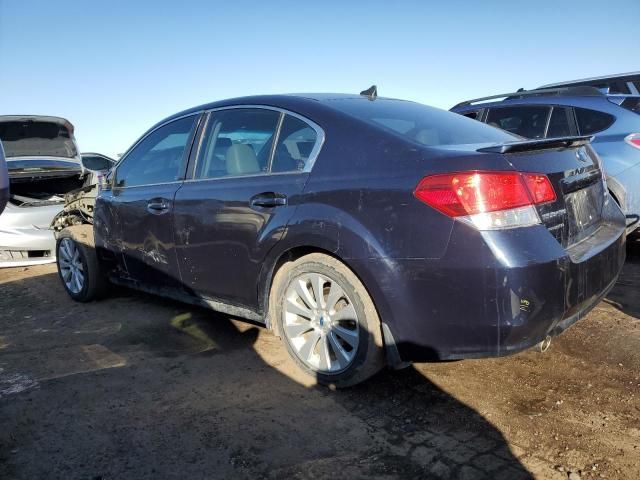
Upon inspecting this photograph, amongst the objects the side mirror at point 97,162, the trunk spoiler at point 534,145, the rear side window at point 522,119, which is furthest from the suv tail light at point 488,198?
the side mirror at point 97,162

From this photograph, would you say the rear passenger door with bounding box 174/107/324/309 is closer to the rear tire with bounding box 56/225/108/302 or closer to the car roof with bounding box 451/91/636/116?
the rear tire with bounding box 56/225/108/302

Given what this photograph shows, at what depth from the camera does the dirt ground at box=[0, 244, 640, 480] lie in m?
2.25

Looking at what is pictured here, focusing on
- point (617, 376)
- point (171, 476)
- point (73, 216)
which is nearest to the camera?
point (171, 476)

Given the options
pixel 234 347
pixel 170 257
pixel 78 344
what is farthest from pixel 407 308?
pixel 78 344

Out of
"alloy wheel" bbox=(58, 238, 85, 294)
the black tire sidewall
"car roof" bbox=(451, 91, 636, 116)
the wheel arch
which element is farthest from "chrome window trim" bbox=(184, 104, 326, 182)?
"car roof" bbox=(451, 91, 636, 116)

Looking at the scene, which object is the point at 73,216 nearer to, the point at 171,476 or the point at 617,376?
the point at 171,476

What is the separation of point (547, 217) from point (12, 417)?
2.86 meters

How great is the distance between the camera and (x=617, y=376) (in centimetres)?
295

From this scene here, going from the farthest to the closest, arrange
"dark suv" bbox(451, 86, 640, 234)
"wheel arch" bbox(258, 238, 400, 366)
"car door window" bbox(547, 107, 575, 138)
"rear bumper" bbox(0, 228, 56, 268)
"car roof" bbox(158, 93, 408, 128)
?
"rear bumper" bbox(0, 228, 56, 268)
"car door window" bbox(547, 107, 575, 138)
"dark suv" bbox(451, 86, 640, 234)
"car roof" bbox(158, 93, 408, 128)
"wheel arch" bbox(258, 238, 400, 366)

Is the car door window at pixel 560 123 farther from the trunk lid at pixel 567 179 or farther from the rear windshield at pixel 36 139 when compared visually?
the rear windshield at pixel 36 139

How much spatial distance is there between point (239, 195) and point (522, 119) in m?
3.91

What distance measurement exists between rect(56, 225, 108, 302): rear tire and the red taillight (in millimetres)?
3473

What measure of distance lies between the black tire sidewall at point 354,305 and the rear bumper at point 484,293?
0.13 meters

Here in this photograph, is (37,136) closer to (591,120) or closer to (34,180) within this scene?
(34,180)
